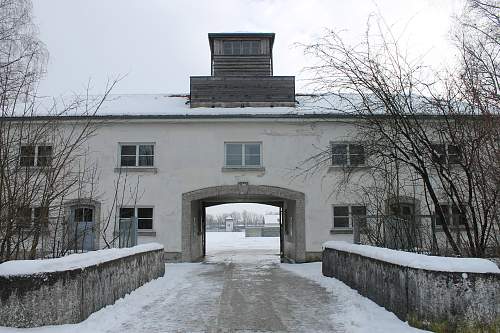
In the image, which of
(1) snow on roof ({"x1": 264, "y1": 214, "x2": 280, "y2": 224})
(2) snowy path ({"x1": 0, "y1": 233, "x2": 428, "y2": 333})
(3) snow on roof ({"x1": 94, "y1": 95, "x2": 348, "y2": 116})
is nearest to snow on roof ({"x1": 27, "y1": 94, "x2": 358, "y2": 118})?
(3) snow on roof ({"x1": 94, "y1": 95, "x2": 348, "y2": 116})

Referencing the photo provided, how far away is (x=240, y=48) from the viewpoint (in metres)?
24.4

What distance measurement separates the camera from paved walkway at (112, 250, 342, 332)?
24.8 ft

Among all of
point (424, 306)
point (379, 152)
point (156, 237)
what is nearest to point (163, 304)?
point (424, 306)

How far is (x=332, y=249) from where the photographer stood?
1344cm

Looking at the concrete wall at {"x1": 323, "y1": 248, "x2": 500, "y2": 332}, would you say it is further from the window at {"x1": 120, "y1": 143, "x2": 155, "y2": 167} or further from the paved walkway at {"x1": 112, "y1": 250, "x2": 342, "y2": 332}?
the window at {"x1": 120, "y1": 143, "x2": 155, "y2": 167}

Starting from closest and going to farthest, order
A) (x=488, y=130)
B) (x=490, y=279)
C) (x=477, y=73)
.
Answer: (x=490, y=279), (x=488, y=130), (x=477, y=73)

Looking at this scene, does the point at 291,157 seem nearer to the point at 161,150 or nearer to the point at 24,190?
the point at 161,150

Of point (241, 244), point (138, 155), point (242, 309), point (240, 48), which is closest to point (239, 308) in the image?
point (242, 309)

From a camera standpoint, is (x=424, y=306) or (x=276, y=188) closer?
(x=424, y=306)

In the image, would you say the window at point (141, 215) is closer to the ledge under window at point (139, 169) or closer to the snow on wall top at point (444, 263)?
the ledge under window at point (139, 169)

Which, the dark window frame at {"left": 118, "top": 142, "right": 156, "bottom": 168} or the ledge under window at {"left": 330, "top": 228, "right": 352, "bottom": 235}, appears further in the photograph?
the dark window frame at {"left": 118, "top": 142, "right": 156, "bottom": 168}

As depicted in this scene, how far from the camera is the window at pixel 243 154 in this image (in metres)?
19.8

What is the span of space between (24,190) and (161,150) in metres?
11.2

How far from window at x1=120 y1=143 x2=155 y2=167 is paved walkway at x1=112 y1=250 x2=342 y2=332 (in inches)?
288
